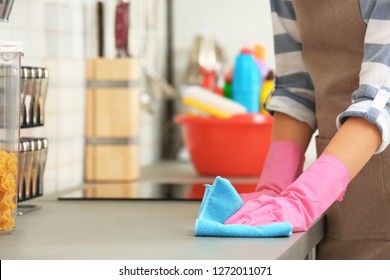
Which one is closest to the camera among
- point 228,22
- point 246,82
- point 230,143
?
point 230,143

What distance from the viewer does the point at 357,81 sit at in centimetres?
125

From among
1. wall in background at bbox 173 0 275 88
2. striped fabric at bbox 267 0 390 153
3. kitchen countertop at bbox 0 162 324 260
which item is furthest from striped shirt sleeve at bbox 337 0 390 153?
wall in background at bbox 173 0 275 88

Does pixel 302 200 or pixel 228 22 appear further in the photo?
pixel 228 22

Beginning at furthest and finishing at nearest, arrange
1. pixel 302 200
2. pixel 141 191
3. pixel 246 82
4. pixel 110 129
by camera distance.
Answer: pixel 246 82
pixel 110 129
pixel 141 191
pixel 302 200

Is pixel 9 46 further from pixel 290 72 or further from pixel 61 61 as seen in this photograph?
pixel 61 61

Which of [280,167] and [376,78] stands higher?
[376,78]

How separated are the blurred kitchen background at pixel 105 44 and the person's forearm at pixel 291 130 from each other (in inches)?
17.1

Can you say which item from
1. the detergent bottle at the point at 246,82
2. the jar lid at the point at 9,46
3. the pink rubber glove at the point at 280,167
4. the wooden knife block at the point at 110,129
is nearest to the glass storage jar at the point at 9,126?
the jar lid at the point at 9,46

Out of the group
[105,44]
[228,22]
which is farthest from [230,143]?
[228,22]

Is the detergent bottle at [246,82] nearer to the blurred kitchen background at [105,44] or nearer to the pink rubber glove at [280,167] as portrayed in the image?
the blurred kitchen background at [105,44]

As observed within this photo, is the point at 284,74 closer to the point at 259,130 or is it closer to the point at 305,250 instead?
the point at 305,250

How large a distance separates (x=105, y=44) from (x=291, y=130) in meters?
0.81

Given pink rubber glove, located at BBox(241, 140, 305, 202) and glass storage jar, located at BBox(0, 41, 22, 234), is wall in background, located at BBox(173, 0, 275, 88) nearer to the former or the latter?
pink rubber glove, located at BBox(241, 140, 305, 202)

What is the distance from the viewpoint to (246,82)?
2.13 meters
